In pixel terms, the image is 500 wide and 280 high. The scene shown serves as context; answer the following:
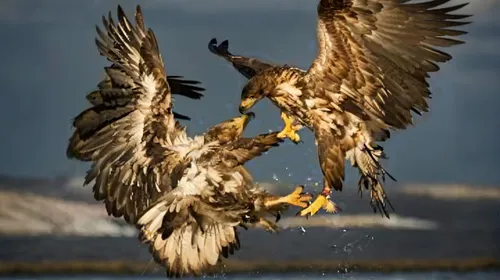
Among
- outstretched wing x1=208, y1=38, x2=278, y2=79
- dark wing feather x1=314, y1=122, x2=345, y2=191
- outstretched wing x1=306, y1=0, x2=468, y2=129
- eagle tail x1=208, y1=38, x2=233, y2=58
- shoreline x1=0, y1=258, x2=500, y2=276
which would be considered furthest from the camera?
shoreline x1=0, y1=258, x2=500, y2=276

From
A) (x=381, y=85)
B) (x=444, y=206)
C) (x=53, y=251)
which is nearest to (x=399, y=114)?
(x=381, y=85)

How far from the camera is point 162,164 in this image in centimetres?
484

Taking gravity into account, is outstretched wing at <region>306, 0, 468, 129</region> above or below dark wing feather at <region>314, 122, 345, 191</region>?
above

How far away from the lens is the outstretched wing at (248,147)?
4.72m

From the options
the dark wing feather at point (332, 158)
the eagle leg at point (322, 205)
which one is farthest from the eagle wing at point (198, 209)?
the dark wing feather at point (332, 158)

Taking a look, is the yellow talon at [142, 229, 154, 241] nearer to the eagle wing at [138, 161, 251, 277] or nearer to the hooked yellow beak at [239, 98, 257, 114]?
the eagle wing at [138, 161, 251, 277]

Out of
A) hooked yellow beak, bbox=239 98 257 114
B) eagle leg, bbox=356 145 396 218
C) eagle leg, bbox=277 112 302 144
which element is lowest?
eagle leg, bbox=356 145 396 218

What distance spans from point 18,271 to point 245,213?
3.74 ft

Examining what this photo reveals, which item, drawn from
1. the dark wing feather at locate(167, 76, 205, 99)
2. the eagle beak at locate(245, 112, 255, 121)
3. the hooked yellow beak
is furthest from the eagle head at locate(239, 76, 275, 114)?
the dark wing feather at locate(167, 76, 205, 99)

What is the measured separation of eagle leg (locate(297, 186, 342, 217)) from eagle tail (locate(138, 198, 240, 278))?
0.31 meters

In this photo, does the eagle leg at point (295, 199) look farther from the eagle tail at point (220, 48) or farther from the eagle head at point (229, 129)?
the eagle tail at point (220, 48)

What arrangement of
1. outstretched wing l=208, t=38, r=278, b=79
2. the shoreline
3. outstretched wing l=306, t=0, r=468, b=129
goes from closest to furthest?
outstretched wing l=306, t=0, r=468, b=129 → outstretched wing l=208, t=38, r=278, b=79 → the shoreline

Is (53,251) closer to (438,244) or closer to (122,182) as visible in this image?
(122,182)

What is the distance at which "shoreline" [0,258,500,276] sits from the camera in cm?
524
